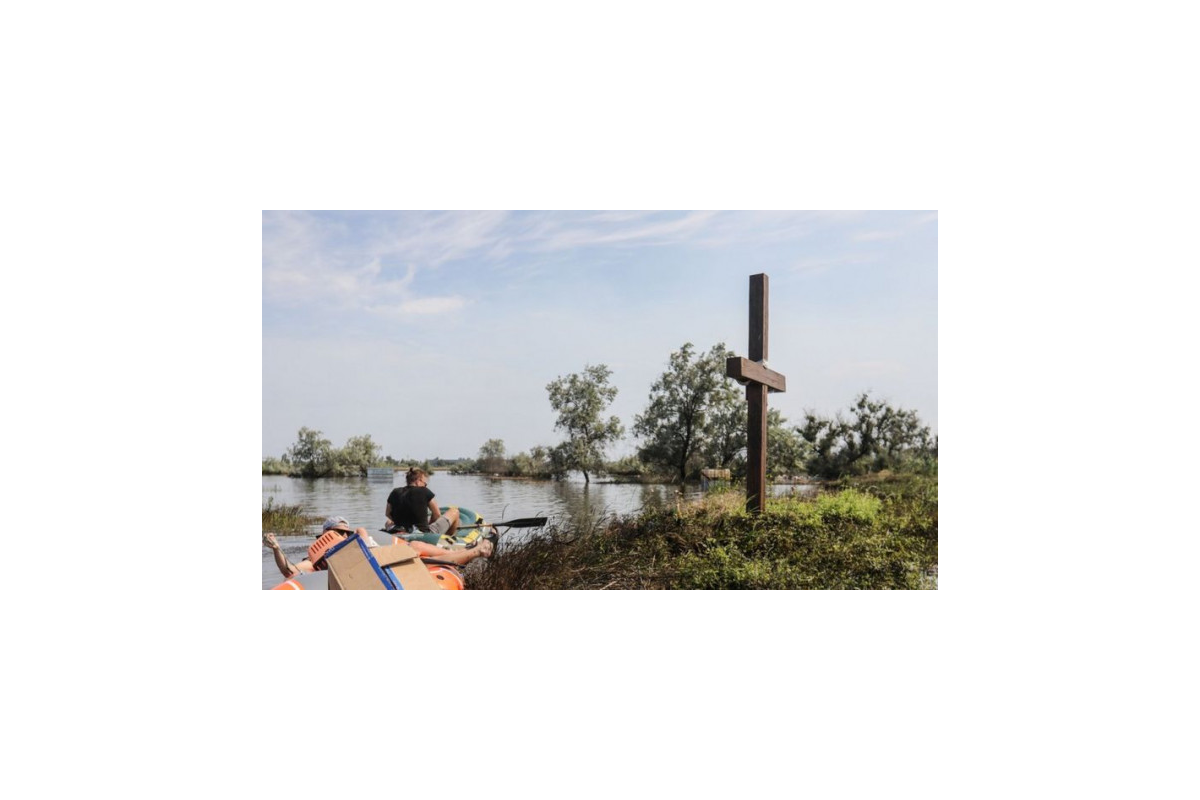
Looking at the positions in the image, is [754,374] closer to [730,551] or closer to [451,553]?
[730,551]

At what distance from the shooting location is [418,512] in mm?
6734

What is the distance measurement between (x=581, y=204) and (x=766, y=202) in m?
1.14

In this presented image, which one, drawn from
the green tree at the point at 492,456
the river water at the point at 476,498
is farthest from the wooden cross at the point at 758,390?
the green tree at the point at 492,456

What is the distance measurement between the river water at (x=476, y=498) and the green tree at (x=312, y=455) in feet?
0.40

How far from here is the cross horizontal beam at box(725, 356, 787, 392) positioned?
21.4 ft

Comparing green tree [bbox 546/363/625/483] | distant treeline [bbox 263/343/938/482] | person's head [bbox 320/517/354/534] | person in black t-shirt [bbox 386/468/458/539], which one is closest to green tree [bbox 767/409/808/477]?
distant treeline [bbox 263/343/938/482]

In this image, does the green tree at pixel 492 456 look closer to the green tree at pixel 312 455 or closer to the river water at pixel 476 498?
the river water at pixel 476 498

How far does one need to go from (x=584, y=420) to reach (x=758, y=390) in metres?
1.49

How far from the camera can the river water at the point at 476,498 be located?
6.95 metres

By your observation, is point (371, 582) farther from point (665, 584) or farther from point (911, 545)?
point (911, 545)

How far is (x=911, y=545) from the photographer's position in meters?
6.76

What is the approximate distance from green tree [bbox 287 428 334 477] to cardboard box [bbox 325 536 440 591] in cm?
180

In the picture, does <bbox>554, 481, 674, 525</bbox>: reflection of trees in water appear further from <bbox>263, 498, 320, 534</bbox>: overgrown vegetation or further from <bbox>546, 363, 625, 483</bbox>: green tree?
<bbox>263, 498, 320, 534</bbox>: overgrown vegetation

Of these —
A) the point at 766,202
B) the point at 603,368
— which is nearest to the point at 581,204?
the point at 766,202
